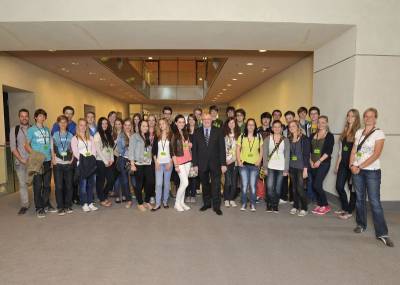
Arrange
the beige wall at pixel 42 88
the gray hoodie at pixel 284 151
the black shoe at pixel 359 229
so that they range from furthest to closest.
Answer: the beige wall at pixel 42 88
the gray hoodie at pixel 284 151
the black shoe at pixel 359 229

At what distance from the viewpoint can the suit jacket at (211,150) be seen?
5.03m

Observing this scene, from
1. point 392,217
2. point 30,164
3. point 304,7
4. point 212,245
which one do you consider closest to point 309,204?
point 392,217

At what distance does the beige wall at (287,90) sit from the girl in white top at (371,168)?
4144 mm

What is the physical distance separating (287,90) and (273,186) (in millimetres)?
5298

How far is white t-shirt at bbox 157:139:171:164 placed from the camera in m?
5.09

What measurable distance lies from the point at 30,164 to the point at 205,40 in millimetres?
3936

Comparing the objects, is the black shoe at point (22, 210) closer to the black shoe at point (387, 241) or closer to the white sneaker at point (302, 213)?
the white sneaker at point (302, 213)

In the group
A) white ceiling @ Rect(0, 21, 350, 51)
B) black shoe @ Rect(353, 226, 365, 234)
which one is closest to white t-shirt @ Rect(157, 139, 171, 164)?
white ceiling @ Rect(0, 21, 350, 51)

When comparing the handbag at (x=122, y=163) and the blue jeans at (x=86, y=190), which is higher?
the handbag at (x=122, y=163)

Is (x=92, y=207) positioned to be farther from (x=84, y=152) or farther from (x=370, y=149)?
(x=370, y=149)

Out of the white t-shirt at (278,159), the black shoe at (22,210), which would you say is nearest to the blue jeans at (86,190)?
the black shoe at (22,210)

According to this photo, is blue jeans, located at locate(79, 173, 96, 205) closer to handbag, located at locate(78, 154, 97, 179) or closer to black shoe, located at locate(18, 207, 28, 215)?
handbag, located at locate(78, 154, 97, 179)

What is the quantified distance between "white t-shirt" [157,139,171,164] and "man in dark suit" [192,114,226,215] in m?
0.48

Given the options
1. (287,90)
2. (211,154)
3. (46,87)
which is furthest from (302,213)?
(46,87)
